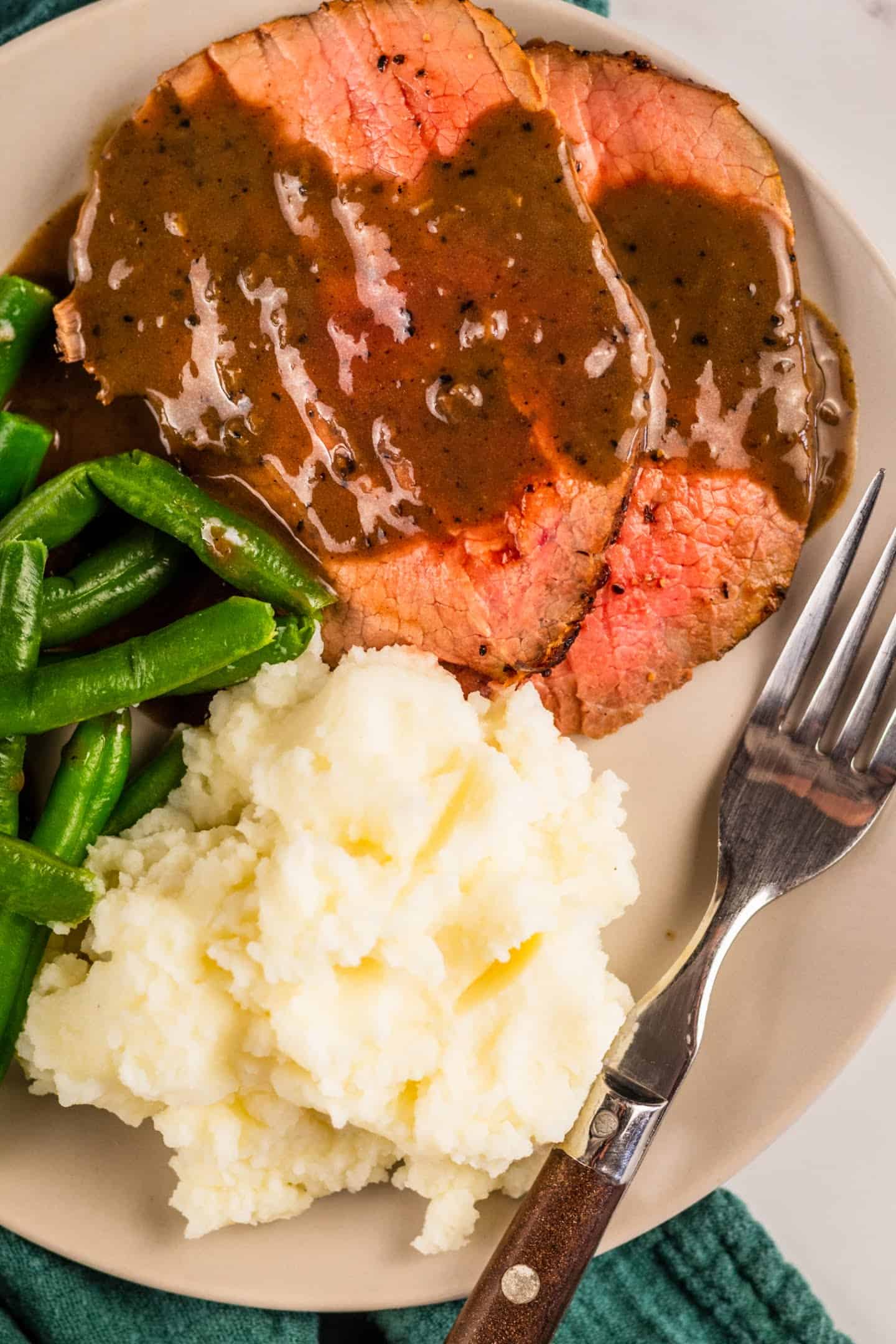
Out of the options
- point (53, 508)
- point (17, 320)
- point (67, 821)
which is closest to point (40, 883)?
point (67, 821)

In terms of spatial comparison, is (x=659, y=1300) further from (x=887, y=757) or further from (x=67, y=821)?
(x=67, y=821)

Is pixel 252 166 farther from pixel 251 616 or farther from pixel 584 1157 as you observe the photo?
pixel 584 1157

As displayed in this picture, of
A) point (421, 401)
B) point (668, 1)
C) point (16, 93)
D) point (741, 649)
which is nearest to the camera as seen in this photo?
point (421, 401)

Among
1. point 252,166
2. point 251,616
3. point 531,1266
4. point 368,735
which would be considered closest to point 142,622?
point 251,616

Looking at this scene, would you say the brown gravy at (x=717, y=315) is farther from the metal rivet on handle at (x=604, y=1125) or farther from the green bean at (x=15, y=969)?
the green bean at (x=15, y=969)

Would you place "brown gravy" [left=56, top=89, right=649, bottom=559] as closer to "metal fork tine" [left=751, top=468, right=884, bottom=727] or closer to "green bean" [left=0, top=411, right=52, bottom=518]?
"green bean" [left=0, top=411, right=52, bottom=518]

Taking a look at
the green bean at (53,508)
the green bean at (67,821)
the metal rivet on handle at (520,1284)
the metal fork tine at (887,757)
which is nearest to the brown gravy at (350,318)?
the green bean at (53,508)
